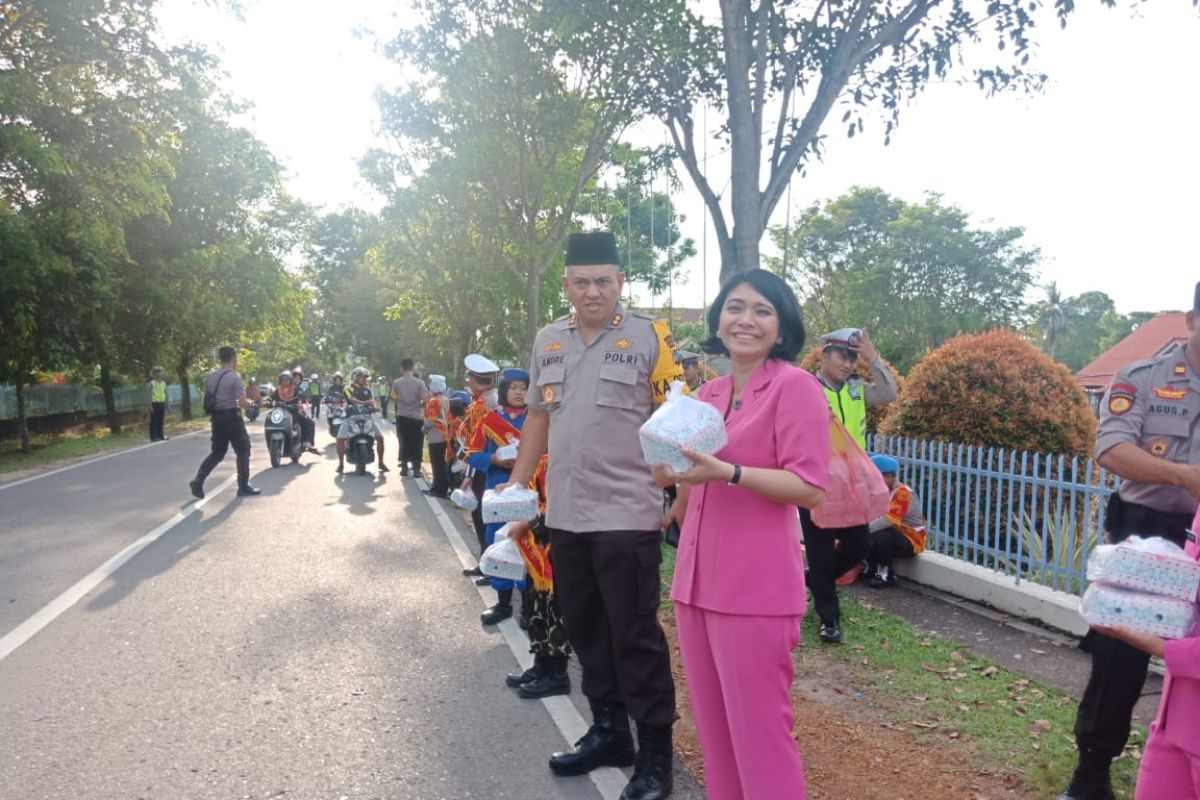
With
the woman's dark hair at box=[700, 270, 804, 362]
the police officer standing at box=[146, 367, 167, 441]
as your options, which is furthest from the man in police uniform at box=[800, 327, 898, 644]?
the police officer standing at box=[146, 367, 167, 441]

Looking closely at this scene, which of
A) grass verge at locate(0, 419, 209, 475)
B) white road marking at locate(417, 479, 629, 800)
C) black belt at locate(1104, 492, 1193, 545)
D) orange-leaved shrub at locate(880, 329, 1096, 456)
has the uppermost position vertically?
orange-leaved shrub at locate(880, 329, 1096, 456)

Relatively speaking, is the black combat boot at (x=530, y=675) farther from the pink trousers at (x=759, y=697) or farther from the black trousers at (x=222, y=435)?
the black trousers at (x=222, y=435)

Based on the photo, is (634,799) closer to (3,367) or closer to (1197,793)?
(1197,793)

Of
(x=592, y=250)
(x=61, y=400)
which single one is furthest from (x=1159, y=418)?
(x=61, y=400)

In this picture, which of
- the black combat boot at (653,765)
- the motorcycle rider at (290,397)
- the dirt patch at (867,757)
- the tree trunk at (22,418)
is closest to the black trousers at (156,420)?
A: the tree trunk at (22,418)

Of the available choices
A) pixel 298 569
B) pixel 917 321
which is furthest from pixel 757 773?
pixel 917 321

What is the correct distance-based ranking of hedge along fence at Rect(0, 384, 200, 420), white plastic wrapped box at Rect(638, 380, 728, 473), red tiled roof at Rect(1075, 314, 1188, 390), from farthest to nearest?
red tiled roof at Rect(1075, 314, 1188, 390)
hedge along fence at Rect(0, 384, 200, 420)
white plastic wrapped box at Rect(638, 380, 728, 473)

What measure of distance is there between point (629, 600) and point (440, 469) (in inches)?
373

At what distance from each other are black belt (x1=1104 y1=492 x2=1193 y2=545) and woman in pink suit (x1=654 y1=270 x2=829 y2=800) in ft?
5.09

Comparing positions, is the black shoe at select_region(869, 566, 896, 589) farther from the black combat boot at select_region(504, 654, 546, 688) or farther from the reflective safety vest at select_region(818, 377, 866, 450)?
the black combat boot at select_region(504, 654, 546, 688)

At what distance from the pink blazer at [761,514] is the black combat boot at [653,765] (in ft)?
3.41

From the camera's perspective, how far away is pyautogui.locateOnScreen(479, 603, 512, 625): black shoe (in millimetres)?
6098

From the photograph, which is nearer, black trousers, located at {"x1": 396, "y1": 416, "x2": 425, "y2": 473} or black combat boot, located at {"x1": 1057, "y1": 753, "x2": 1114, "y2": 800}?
black combat boot, located at {"x1": 1057, "y1": 753, "x2": 1114, "y2": 800}

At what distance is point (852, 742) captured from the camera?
412 centimetres
